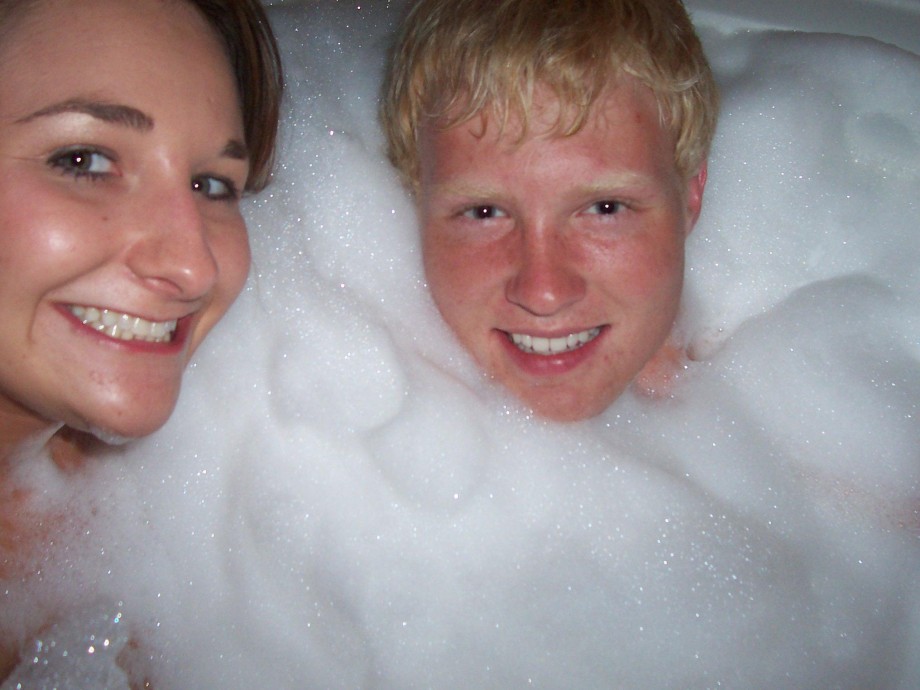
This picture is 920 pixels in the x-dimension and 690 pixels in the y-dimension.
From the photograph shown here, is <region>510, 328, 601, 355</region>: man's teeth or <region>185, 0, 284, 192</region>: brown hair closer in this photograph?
<region>185, 0, 284, 192</region>: brown hair

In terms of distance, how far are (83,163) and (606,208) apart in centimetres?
54

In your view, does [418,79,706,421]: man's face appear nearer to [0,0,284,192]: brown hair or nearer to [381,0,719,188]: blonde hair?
[381,0,719,188]: blonde hair

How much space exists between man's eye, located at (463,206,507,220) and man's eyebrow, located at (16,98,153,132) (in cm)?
38

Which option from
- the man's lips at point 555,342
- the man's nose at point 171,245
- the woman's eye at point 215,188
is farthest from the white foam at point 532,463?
the man's nose at point 171,245

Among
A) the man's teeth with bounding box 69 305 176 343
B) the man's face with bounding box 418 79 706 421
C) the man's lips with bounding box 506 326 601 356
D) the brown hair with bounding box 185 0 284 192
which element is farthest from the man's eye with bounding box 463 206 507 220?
the man's teeth with bounding box 69 305 176 343

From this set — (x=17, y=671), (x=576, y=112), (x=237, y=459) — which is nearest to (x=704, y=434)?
(x=576, y=112)

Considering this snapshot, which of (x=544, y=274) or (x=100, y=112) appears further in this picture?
(x=544, y=274)

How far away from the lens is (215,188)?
97cm

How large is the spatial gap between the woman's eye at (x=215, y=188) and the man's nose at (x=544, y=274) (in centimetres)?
31

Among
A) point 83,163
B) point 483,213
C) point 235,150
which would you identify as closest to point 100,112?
point 83,163

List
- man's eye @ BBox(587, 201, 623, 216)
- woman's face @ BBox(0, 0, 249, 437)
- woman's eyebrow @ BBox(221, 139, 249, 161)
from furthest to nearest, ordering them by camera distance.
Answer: man's eye @ BBox(587, 201, 623, 216), woman's eyebrow @ BBox(221, 139, 249, 161), woman's face @ BBox(0, 0, 249, 437)

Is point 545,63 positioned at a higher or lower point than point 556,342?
higher

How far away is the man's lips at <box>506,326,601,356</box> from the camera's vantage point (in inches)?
42.9

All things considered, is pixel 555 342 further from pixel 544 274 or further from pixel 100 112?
pixel 100 112
